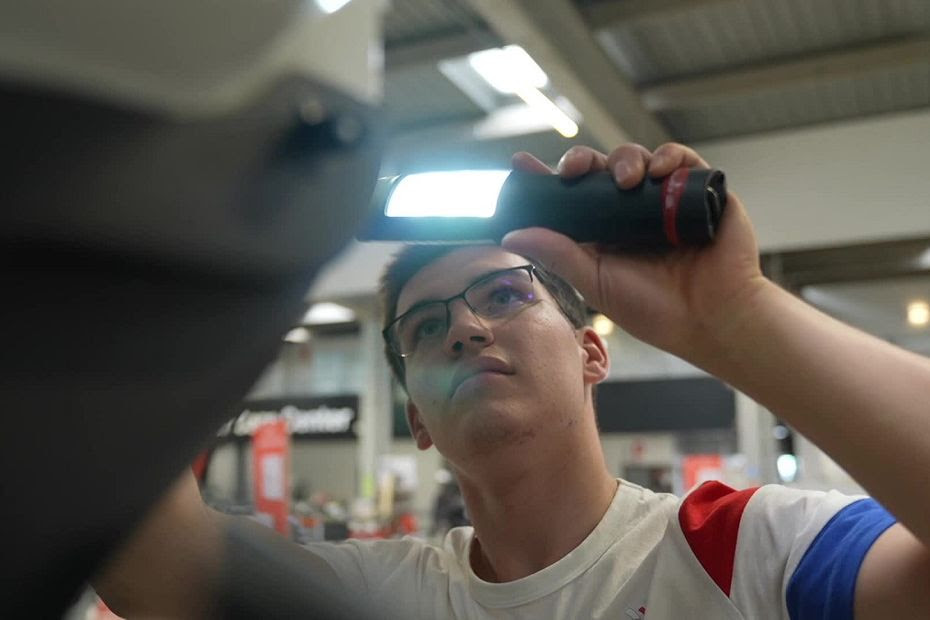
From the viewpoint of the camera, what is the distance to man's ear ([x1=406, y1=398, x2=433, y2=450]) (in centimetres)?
98

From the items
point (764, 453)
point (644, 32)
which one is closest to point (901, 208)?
point (644, 32)

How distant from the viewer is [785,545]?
752mm

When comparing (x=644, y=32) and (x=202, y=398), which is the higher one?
(x=644, y=32)

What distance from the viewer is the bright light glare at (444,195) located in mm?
444

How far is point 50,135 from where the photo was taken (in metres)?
0.19

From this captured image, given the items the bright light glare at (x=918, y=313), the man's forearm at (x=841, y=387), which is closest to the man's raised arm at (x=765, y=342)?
the man's forearm at (x=841, y=387)

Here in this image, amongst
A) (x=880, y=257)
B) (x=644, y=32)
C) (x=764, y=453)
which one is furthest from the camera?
(x=880, y=257)

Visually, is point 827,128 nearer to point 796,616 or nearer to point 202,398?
point 796,616

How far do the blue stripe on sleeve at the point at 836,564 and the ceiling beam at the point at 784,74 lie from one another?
3.49 meters

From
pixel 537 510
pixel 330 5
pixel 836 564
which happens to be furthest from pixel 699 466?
pixel 330 5

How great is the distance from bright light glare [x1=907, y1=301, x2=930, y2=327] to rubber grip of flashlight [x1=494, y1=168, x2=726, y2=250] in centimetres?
304

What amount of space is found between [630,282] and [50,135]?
426 millimetres

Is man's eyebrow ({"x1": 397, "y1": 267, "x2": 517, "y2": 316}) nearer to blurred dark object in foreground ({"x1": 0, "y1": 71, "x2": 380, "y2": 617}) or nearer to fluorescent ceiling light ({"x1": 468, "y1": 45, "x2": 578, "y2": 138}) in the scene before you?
blurred dark object in foreground ({"x1": 0, "y1": 71, "x2": 380, "y2": 617})

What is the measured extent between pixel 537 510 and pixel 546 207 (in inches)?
20.2
